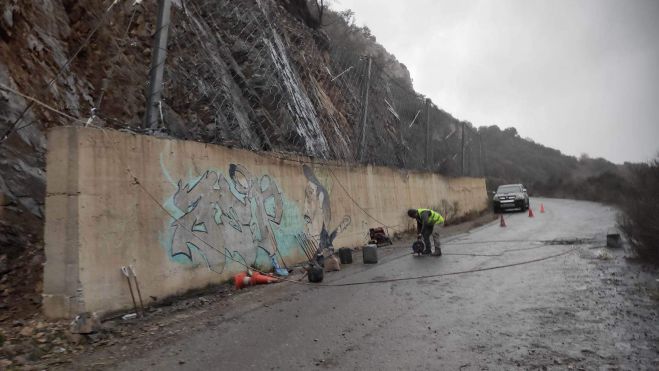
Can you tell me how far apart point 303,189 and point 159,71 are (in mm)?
4733

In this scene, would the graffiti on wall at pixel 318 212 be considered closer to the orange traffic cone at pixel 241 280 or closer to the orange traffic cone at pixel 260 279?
the orange traffic cone at pixel 260 279

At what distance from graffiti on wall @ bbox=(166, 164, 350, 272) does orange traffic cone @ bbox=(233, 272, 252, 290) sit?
0.29 m

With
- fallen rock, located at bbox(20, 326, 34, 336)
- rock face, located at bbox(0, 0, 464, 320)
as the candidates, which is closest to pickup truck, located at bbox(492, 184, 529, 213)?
rock face, located at bbox(0, 0, 464, 320)

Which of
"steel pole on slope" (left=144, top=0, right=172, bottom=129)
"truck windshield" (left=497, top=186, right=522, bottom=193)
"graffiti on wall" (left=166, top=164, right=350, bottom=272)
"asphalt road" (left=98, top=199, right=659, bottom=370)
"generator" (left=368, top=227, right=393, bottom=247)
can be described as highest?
"steel pole on slope" (left=144, top=0, right=172, bottom=129)

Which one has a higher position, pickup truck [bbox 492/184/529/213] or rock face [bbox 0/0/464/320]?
rock face [bbox 0/0/464/320]

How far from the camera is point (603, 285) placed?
21.5 feet

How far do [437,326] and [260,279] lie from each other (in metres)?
3.90

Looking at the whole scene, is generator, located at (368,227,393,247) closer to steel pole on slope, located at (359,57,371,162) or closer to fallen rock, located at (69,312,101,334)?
steel pole on slope, located at (359,57,371,162)

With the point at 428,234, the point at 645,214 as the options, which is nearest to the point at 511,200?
the point at 428,234

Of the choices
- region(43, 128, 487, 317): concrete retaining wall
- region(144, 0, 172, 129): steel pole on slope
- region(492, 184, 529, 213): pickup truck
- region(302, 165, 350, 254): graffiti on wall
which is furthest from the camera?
region(492, 184, 529, 213): pickup truck

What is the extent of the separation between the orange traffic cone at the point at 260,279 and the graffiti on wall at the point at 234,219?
0.39 metres

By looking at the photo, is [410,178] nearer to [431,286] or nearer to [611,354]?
[431,286]

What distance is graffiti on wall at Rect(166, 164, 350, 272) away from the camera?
22.6ft

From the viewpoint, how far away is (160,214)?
642 cm
